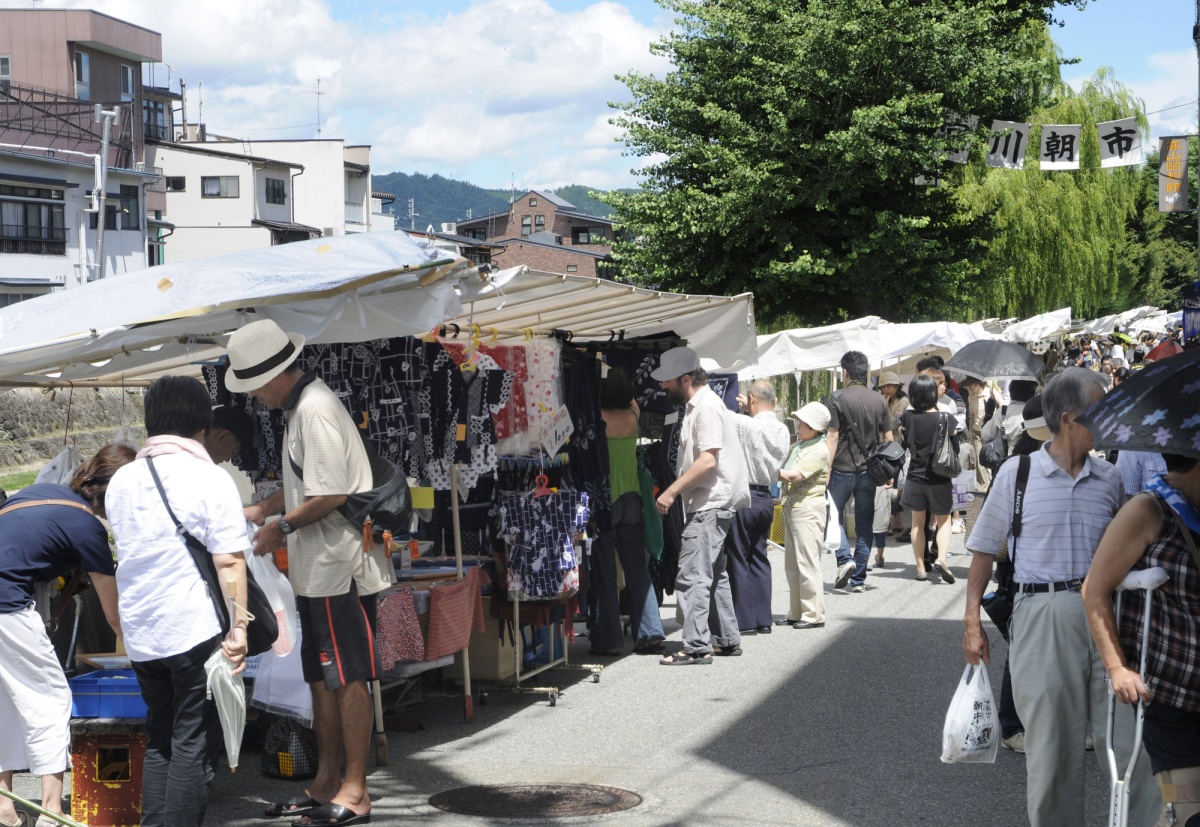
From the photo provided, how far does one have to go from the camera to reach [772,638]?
9969 millimetres

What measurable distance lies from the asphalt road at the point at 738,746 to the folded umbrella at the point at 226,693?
1.22 meters

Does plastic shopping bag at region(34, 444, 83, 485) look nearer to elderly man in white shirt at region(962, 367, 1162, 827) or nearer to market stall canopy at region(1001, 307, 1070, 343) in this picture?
elderly man in white shirt at region(962, 367, 1162, 827)

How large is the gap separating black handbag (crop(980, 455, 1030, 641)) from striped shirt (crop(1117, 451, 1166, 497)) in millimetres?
745

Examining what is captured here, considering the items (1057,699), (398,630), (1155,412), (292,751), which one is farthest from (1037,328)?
(1155,412)

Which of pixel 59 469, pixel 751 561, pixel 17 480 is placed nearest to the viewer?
pixel 59 469

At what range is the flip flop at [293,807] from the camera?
19.5 ft

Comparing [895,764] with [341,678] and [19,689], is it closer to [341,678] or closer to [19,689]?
[341,678]

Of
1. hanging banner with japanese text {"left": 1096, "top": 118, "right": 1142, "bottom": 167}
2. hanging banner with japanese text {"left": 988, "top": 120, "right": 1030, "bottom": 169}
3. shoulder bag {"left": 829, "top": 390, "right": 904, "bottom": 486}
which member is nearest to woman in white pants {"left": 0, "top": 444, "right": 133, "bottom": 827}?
shoulder bag {"left": 829, "top": 390, "right": 904, "bottom": 486}

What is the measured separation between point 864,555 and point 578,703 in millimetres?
4682

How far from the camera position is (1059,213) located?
3500 centimetres

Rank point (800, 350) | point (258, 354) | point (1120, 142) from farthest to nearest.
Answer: point (1120, 142)
point (800, 350)
point (258, 354)

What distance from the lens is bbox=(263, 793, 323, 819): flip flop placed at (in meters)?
5.95

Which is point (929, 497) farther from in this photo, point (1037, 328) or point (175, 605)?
point (1037, 328)

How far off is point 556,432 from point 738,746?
238 centimetres
